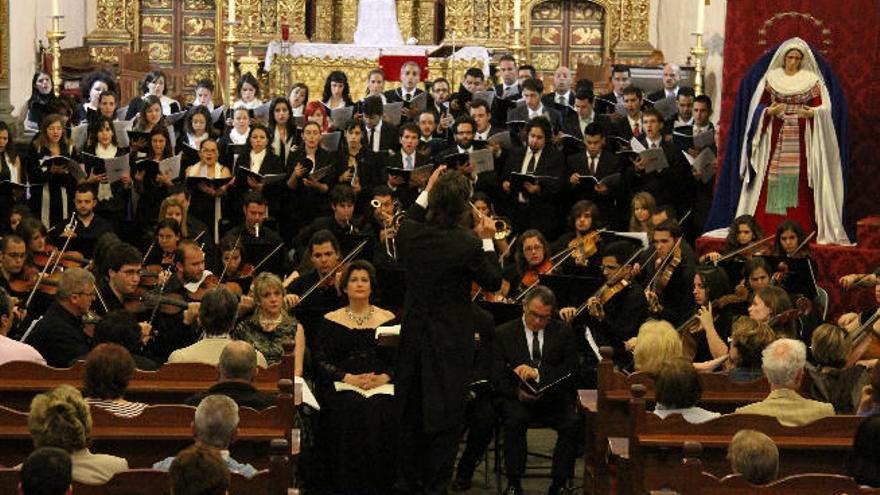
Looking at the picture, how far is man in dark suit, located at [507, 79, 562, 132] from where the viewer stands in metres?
12.5

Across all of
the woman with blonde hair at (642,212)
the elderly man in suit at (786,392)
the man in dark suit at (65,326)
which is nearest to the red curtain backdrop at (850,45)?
the woman with blonde hair at (642,212)

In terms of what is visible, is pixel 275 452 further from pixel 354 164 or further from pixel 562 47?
pixel 562 47

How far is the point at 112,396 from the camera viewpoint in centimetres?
614

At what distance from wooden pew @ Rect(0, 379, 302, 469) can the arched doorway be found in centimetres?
1280

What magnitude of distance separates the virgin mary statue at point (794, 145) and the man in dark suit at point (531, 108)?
2.28m

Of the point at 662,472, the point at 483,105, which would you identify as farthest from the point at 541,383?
the point at 483,105

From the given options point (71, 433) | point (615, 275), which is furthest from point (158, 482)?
point (615, 275)

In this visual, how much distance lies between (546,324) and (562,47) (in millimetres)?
10760

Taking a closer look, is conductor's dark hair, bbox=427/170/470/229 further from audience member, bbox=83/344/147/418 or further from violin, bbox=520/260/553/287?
violin, bbox=520/260/553/287

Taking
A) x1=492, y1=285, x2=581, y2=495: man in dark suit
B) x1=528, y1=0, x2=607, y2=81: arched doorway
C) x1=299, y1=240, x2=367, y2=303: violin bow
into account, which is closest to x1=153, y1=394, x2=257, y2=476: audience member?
x1=492, y1=285, x2=581, y2=495: man in dark suit

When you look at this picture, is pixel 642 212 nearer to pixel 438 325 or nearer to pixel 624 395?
pixel 438 325

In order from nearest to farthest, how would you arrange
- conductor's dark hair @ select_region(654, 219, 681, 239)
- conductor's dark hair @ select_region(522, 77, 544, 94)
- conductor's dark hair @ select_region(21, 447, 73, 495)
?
conductor's dark hair @ select_region(21, 447, 73, 495), conductor's dark hair @ select_region(654, 219, 681, 239), conductor's dark hair @ select_region(522, 77, 544, 94)

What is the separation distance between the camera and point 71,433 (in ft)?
17.3

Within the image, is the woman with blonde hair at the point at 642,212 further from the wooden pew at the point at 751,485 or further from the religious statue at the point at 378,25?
the religious statue at the point at 378,25
